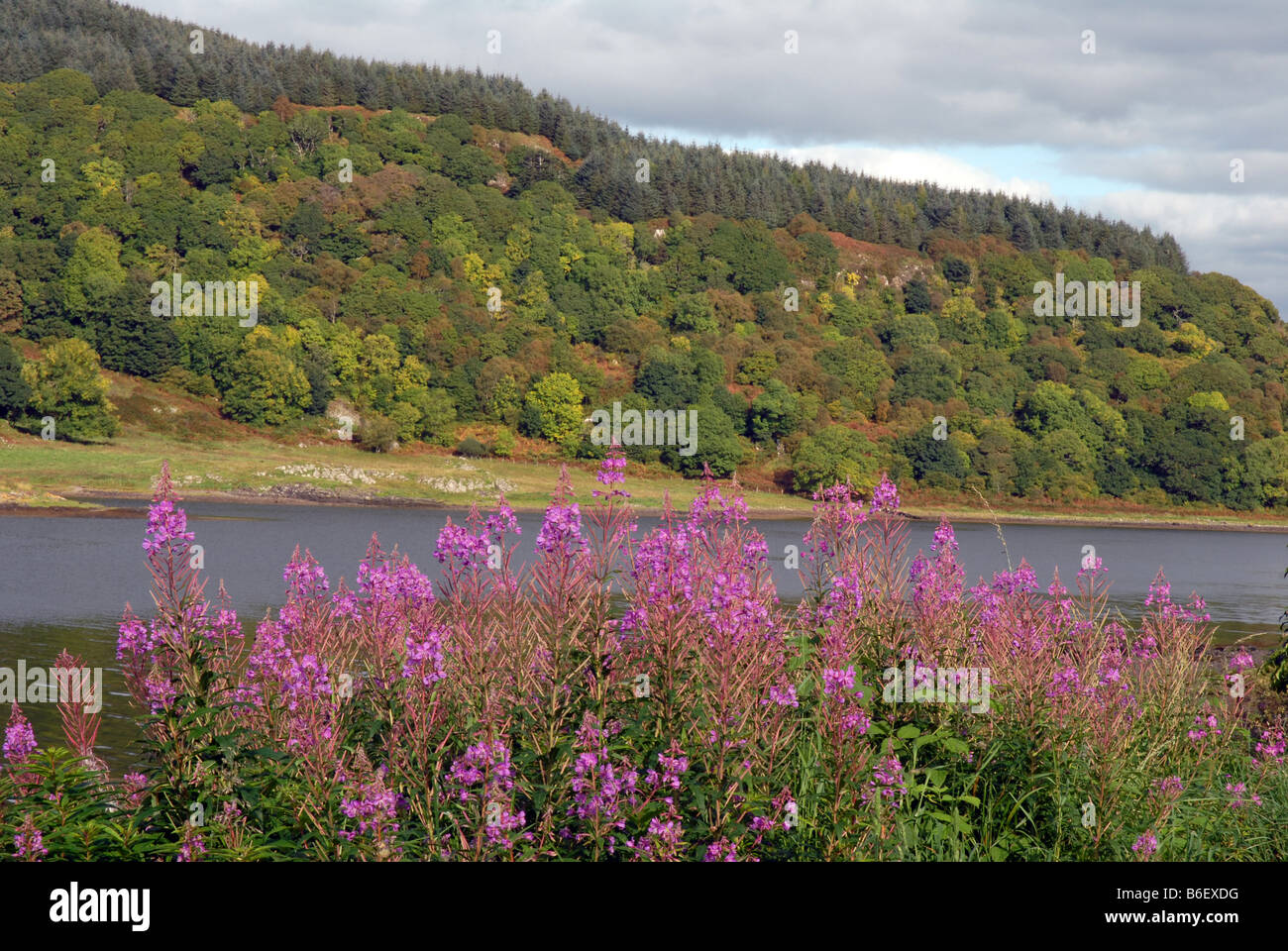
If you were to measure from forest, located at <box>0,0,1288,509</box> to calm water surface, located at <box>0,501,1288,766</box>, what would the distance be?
29.4m

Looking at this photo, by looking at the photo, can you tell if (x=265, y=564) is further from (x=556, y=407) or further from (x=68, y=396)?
(x=556, y=407)

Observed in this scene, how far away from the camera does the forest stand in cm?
12481

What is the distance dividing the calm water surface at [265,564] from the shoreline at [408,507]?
2.44 metres

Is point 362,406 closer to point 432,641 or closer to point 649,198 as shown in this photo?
point 649,198

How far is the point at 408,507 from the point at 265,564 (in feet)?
171

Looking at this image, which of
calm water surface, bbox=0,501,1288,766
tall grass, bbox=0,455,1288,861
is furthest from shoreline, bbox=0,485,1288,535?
tall grass, bbox=0,455,1288,861

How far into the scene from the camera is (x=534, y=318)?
153 metres

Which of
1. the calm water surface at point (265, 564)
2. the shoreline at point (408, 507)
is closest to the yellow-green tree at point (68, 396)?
the shoreline at point (408, 507)

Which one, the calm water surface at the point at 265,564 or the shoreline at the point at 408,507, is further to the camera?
the shoreline at the point at 408,507

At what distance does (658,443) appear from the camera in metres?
125

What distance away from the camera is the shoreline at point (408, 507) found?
71000 mm

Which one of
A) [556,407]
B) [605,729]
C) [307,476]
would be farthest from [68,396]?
[605,729]

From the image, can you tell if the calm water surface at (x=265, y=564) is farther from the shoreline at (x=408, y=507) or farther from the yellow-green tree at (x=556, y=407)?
the yellow-green tree at (x=556, y=407)

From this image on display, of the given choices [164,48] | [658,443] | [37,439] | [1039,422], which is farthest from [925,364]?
[164,48]
